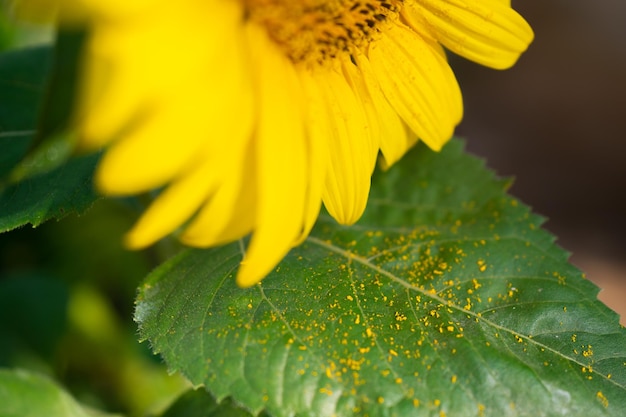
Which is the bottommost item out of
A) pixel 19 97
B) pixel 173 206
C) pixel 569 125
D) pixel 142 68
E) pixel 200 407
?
pixel 569 125

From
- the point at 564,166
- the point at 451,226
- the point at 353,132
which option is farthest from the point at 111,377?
the point at 564,166

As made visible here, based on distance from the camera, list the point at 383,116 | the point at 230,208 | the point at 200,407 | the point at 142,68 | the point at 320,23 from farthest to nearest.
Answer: the point at 200,407
the point at 383,116
the point at 320,23
the point at 230,208
the point at 142,68

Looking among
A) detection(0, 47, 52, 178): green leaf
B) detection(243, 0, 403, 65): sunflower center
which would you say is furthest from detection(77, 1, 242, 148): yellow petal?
detection(0, 47, 52, 178): green leaf

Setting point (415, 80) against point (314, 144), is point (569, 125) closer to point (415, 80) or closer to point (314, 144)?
point (415, 80)

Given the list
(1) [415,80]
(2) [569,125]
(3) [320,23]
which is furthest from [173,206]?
(2) [569,125]

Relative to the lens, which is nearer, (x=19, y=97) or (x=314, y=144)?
(x=314, y=144)
